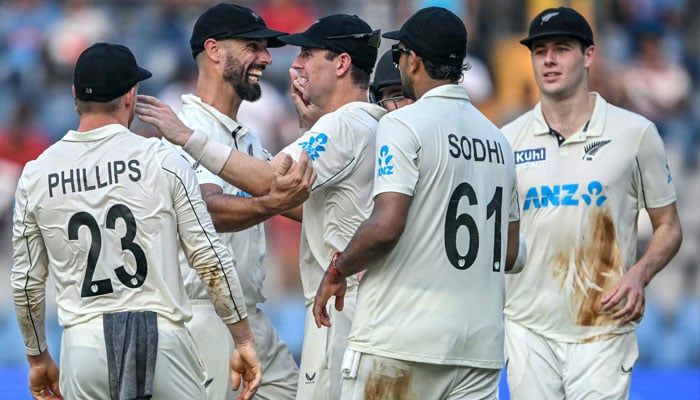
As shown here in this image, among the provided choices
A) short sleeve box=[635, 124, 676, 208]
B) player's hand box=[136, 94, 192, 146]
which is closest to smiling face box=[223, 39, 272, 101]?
player's hand box=[136, 94, 192, 146]

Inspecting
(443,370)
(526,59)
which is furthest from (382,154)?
(526,59)

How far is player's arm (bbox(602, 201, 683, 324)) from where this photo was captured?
262 inches

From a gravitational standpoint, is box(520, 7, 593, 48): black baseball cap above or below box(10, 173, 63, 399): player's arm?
above

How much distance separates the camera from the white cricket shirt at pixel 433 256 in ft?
17.5

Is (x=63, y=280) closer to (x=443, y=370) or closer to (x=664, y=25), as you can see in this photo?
(x=443, y=370)

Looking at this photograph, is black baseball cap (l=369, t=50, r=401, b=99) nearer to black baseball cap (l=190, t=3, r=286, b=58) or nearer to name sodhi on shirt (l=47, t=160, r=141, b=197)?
black baseball cap (l=190, t=3, r=286, b=58)

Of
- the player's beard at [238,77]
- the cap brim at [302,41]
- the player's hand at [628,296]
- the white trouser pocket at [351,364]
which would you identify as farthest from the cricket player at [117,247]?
the player's hand at [628,296]

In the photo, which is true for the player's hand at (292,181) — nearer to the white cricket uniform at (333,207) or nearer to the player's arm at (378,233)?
the white cricket uniform at (333,207)

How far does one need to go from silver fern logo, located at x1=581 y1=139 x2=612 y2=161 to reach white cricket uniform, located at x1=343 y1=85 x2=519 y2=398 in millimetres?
1561

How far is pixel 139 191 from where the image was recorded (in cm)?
539

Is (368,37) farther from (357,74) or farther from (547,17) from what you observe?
(547,17)

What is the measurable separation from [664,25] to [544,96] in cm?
917

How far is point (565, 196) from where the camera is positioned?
6.87 meters

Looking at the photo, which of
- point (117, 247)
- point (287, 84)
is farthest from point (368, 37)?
point (287, 84)
